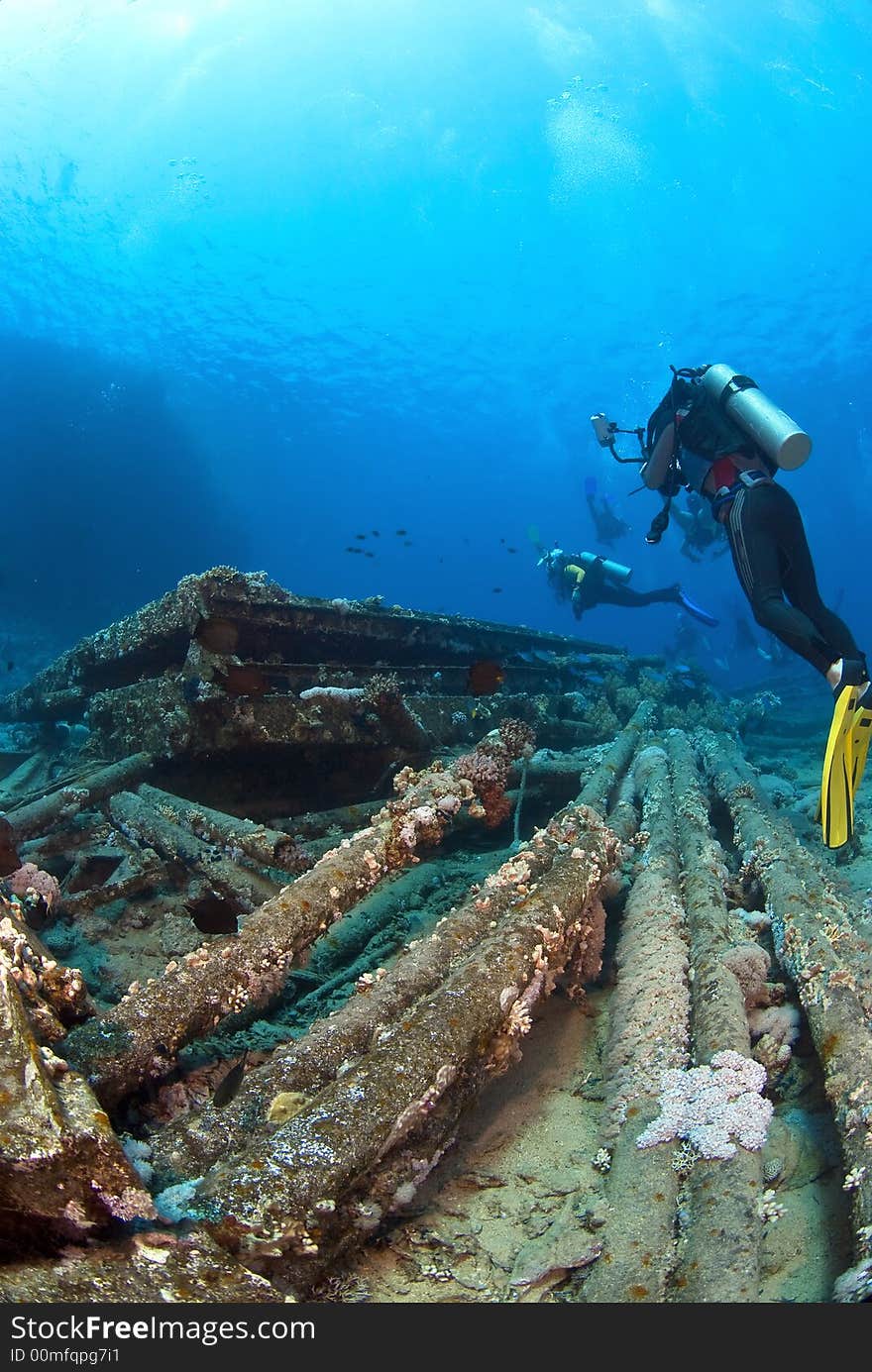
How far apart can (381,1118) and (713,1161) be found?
40.1 inches

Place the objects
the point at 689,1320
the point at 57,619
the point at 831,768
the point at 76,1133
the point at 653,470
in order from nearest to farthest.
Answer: the point at 76,1133
the point at 689,1320
the point at 831,768
the point at 653,470
the point at 57,619

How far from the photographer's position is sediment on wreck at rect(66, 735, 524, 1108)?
2074 mm

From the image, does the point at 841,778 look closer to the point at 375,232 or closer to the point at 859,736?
the point at 859,736

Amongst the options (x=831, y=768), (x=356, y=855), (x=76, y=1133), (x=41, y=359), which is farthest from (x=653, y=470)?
(x=41, y=359)

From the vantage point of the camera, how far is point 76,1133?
1354 millimetres

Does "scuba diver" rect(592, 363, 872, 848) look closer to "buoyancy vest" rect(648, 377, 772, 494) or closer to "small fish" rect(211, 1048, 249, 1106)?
"buoyancy vest" rect(648, 377, 772, 494)

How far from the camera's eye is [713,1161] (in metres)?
1.93

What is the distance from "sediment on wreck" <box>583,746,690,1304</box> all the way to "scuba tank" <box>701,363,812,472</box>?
331 centimetres

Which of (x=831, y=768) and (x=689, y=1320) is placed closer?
(x=689, y=1320)

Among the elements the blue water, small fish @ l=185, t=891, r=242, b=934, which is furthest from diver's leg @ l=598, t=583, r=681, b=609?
small fish @ l=185, t=891, r=242, b=934

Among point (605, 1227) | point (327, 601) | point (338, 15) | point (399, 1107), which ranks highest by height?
point (338, 15)

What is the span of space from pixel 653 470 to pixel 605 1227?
6.31m

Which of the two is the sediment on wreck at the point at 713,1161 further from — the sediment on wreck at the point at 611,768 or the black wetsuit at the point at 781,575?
the black wetsuit at the point at 781,575

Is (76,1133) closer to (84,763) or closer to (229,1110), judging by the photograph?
(229,1110)
